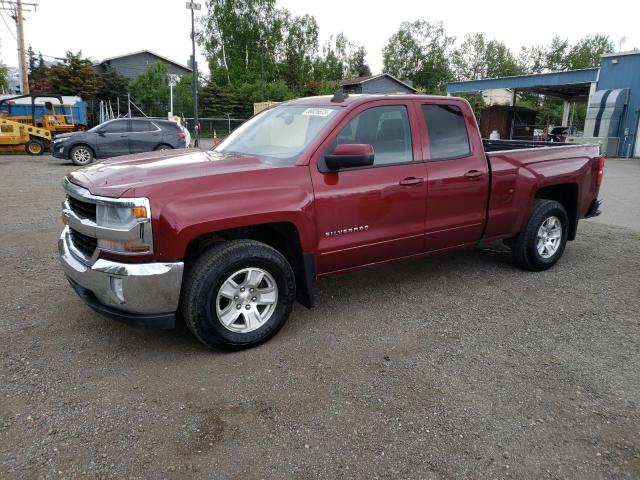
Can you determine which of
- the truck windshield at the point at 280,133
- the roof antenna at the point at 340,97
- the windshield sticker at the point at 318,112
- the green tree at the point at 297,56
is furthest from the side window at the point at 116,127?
the green tree at the point at 297,56

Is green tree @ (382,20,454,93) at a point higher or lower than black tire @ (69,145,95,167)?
higher

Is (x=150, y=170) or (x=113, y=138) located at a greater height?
(x=150, y=170)

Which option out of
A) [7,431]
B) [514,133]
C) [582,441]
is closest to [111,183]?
[7,431]

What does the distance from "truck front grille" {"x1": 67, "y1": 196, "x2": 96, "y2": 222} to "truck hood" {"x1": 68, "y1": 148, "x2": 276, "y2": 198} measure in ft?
0.40

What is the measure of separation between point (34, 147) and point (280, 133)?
19351mm

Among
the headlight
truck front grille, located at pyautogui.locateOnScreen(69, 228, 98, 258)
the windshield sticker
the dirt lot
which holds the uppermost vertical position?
the windshield sticker

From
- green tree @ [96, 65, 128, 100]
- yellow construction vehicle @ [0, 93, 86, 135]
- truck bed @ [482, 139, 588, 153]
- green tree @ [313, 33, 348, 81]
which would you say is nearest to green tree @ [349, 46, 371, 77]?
green tree @ [313, 33, 348, 81]

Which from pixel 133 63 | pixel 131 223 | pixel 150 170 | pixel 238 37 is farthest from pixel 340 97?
pixel 238 37

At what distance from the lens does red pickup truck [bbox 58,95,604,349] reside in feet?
10.6

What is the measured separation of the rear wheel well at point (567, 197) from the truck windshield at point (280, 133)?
2.89 metres

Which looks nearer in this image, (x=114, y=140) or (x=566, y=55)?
(x=114, y=140)

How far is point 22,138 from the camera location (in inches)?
781

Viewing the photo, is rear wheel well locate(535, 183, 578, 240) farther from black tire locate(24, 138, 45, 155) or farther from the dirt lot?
black tire locate(24, 138, 45, 155)

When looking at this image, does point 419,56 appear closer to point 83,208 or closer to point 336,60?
point 336,60
